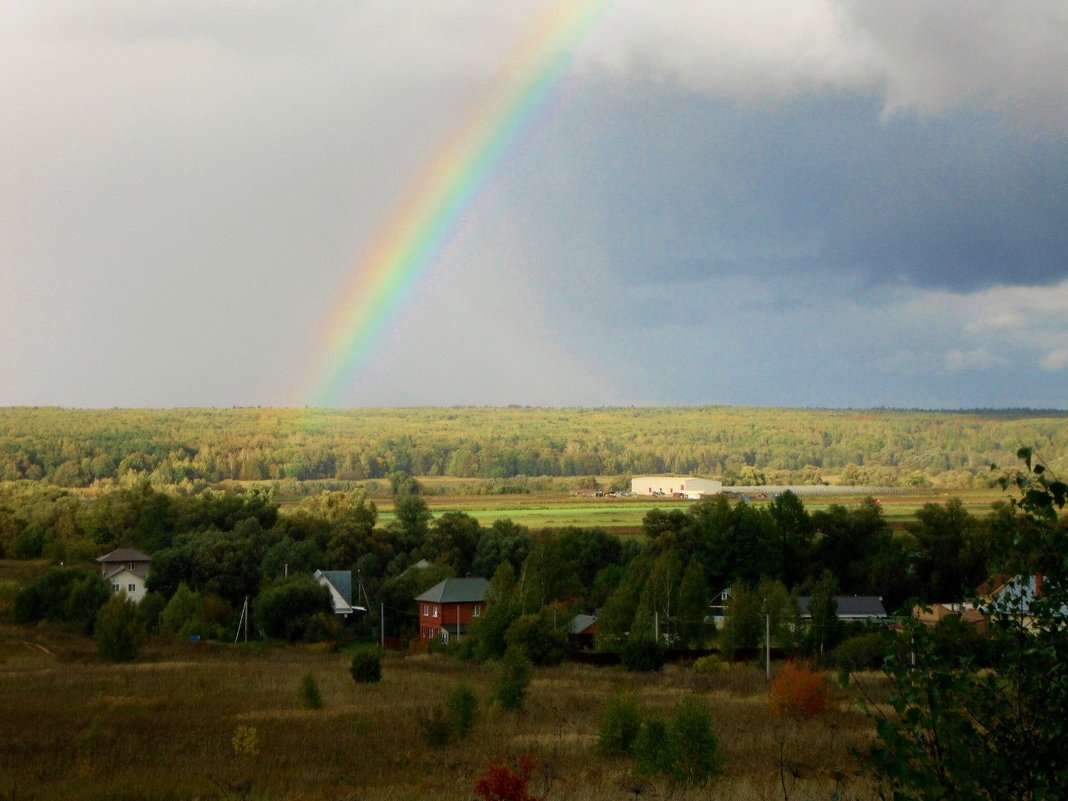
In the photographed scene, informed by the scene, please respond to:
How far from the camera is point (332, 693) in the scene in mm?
35094

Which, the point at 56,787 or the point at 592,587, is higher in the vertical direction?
the point at 56,787

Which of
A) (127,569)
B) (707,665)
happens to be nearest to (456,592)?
(707,665)

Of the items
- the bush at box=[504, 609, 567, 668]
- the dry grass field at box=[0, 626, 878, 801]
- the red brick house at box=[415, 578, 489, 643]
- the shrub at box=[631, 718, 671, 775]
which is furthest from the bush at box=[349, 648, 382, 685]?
the red brick house at box=[415, 578, 489, 643]

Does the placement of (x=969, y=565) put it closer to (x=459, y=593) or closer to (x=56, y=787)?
(x=459, y=593)

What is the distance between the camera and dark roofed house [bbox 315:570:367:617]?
218ft

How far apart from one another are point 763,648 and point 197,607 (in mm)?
28329

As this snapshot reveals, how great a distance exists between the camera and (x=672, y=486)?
620 ft

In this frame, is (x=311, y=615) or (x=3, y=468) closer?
(x=311, y=615)

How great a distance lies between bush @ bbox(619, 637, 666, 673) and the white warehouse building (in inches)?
5083

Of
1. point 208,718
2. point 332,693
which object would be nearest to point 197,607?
point 332,693

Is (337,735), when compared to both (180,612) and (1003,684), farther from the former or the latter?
(180,612)

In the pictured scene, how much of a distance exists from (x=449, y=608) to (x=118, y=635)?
21118 mm

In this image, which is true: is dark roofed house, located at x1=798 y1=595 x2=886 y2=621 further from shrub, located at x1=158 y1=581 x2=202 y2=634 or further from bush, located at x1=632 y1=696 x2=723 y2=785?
bush, located at x1=632 y1=696 x2=723 y2=785

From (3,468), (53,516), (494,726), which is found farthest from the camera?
(3,468)
